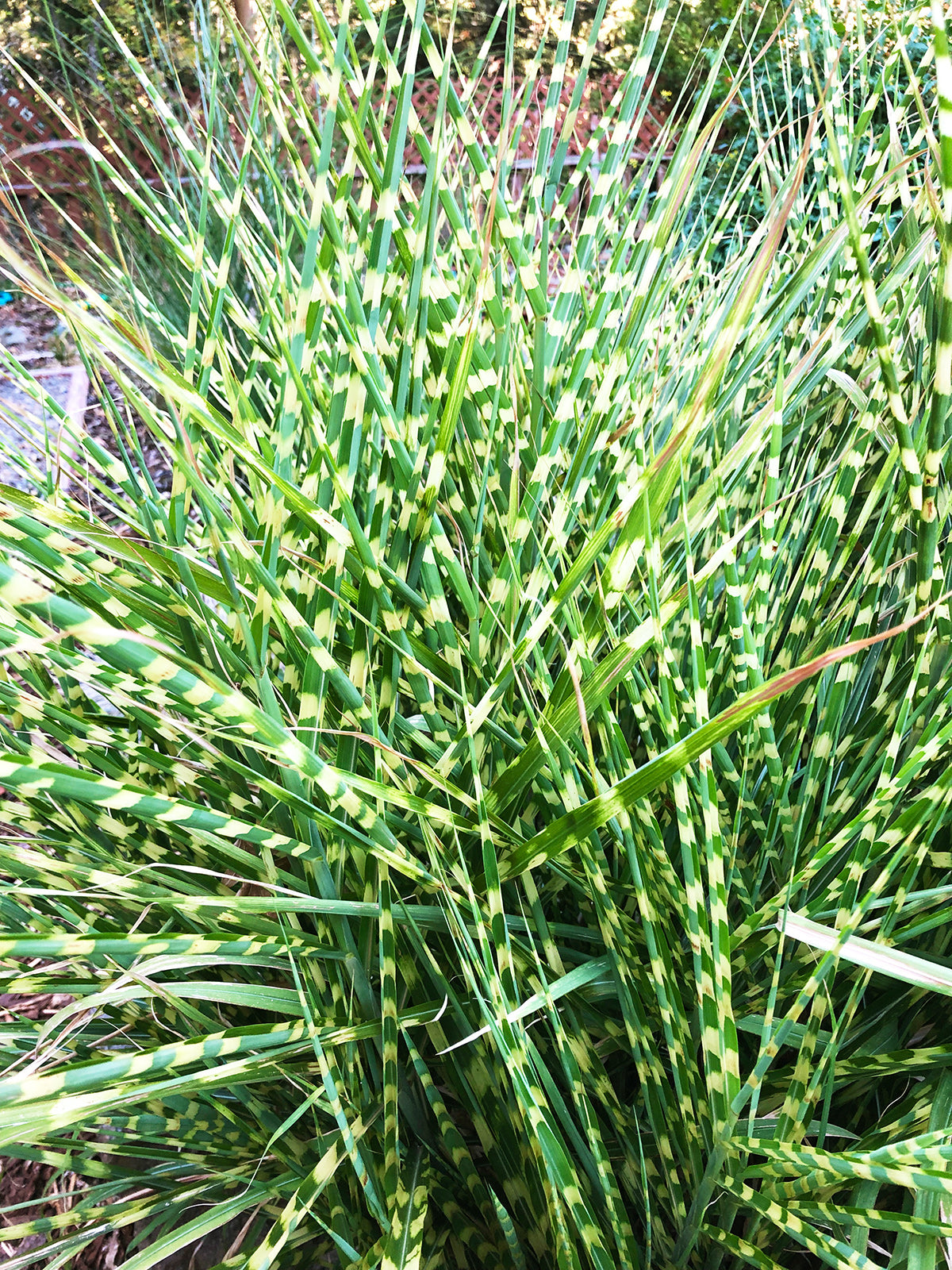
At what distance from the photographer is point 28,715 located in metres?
0.47

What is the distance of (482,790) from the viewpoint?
1.47 ft

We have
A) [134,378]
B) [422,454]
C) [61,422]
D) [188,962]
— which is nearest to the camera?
[188,962]

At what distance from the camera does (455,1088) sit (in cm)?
53

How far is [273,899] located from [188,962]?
0.15 ft

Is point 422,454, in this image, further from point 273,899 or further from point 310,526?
point 273,899

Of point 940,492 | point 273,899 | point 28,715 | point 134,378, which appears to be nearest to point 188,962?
point 273,899

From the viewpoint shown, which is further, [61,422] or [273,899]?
[61,422]

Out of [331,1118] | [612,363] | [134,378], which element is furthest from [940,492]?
[134,378]

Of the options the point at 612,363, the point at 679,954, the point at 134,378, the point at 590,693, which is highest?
the point at 612,363

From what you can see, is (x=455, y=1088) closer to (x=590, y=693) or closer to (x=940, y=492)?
(x=590, y=693)

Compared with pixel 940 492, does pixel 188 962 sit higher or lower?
lower

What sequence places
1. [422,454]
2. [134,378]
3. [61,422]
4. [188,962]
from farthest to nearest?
[134,378] → [61,422] → [422,454] → [188,962]

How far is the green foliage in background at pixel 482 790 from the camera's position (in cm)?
38

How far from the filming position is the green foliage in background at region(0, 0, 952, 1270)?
38 centimetres
